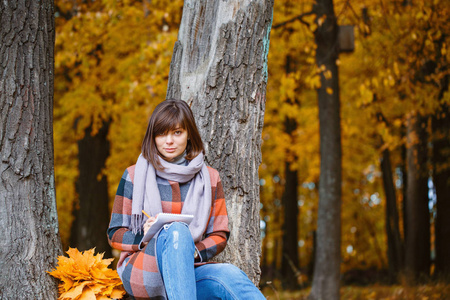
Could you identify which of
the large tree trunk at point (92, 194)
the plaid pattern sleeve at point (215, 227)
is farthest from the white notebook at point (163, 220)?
the large tree trunk at point (92, 194)

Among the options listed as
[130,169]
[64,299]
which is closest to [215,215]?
[130,169]

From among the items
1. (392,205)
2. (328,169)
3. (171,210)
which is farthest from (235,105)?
(392,205)

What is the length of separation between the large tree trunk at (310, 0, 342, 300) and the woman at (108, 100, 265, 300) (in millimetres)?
3995

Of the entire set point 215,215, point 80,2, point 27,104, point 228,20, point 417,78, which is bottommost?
point 215,215

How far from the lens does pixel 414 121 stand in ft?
29.2

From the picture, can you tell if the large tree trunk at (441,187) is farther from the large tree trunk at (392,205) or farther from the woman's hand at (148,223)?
the woman's hand at (148,223)

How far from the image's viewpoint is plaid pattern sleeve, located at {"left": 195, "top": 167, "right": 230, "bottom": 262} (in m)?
2.88

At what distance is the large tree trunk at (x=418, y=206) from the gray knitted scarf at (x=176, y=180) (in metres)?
7.00

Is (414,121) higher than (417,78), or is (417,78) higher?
(417,78)

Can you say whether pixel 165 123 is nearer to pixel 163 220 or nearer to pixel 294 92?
pixel 163 220

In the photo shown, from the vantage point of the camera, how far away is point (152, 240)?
8.79 feet

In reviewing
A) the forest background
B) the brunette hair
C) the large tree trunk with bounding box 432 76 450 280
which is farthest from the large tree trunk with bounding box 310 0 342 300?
the brunette hair

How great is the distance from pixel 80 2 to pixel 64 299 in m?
6.15

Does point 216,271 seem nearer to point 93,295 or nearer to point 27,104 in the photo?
point 93,295
